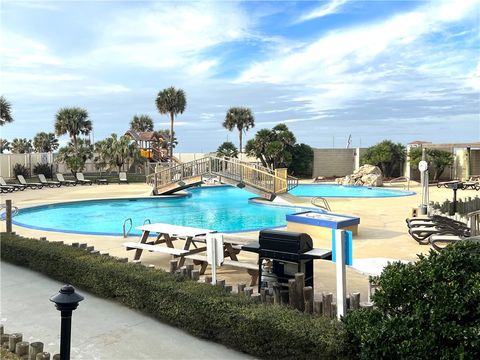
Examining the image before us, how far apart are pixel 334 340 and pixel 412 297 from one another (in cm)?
73

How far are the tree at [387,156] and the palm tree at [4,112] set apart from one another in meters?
27.5

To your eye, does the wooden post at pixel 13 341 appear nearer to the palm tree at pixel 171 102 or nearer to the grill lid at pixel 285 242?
the grill lid at pixel 285 242

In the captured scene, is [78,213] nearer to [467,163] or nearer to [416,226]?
[416,226]

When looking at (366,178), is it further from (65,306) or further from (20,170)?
(65,306)

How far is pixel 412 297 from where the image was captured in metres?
3.39

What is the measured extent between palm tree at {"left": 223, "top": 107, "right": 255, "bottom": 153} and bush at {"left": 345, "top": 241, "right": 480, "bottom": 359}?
41578mm

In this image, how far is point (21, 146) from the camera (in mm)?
58844

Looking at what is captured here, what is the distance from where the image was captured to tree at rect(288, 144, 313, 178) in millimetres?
36719

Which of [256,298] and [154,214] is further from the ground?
[256,298]

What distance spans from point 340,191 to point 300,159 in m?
10.3

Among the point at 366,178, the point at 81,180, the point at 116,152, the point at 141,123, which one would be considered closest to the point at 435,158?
the point at 366,178

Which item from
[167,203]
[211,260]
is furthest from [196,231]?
[167,203]

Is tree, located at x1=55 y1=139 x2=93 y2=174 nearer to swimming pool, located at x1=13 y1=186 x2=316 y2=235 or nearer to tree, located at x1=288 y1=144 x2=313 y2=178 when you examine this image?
swimming pool, located at x1=13 y1=186 x2=316 y2=235

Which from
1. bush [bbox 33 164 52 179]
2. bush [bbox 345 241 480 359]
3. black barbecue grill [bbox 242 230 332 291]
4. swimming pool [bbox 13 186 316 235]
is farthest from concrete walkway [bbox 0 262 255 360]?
bush [bbox 33 164 52 179]
